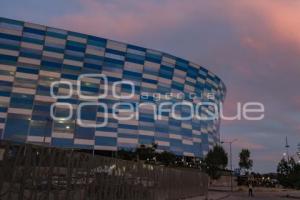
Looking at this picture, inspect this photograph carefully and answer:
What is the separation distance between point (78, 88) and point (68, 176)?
9278 centimetres

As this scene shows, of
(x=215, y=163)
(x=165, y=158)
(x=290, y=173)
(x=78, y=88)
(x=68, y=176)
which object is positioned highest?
(x=78, y=88)

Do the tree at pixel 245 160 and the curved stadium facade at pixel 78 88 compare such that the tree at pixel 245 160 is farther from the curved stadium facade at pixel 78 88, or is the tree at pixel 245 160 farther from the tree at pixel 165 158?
the tree at pixel 165 158

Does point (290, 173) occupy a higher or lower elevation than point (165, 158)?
lower

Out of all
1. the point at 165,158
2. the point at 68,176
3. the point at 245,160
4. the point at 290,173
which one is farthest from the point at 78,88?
the point at 68,176

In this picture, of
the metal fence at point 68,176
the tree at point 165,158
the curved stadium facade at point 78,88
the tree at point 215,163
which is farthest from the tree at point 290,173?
the metal fence at point 68,176

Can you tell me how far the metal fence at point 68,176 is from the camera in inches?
467

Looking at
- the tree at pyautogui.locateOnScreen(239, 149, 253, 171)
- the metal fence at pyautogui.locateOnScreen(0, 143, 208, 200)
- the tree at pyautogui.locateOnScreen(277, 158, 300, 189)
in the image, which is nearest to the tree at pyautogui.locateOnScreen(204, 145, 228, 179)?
the tree at pyautogui.locateOnScreen(277, 158, 300, 189)

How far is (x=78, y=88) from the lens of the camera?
10638 cm

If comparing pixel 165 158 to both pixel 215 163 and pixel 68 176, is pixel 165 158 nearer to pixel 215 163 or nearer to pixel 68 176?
pixel 215 163

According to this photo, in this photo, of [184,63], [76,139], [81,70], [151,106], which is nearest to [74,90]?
[81,70]

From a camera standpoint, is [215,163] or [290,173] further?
[215,163]

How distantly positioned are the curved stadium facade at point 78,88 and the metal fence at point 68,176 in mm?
73839

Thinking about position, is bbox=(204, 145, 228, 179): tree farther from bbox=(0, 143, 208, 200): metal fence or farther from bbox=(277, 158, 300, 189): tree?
bbox=(0, 143, 208, 200): metal fence

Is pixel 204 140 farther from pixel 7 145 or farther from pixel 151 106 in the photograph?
pixel 7 145
